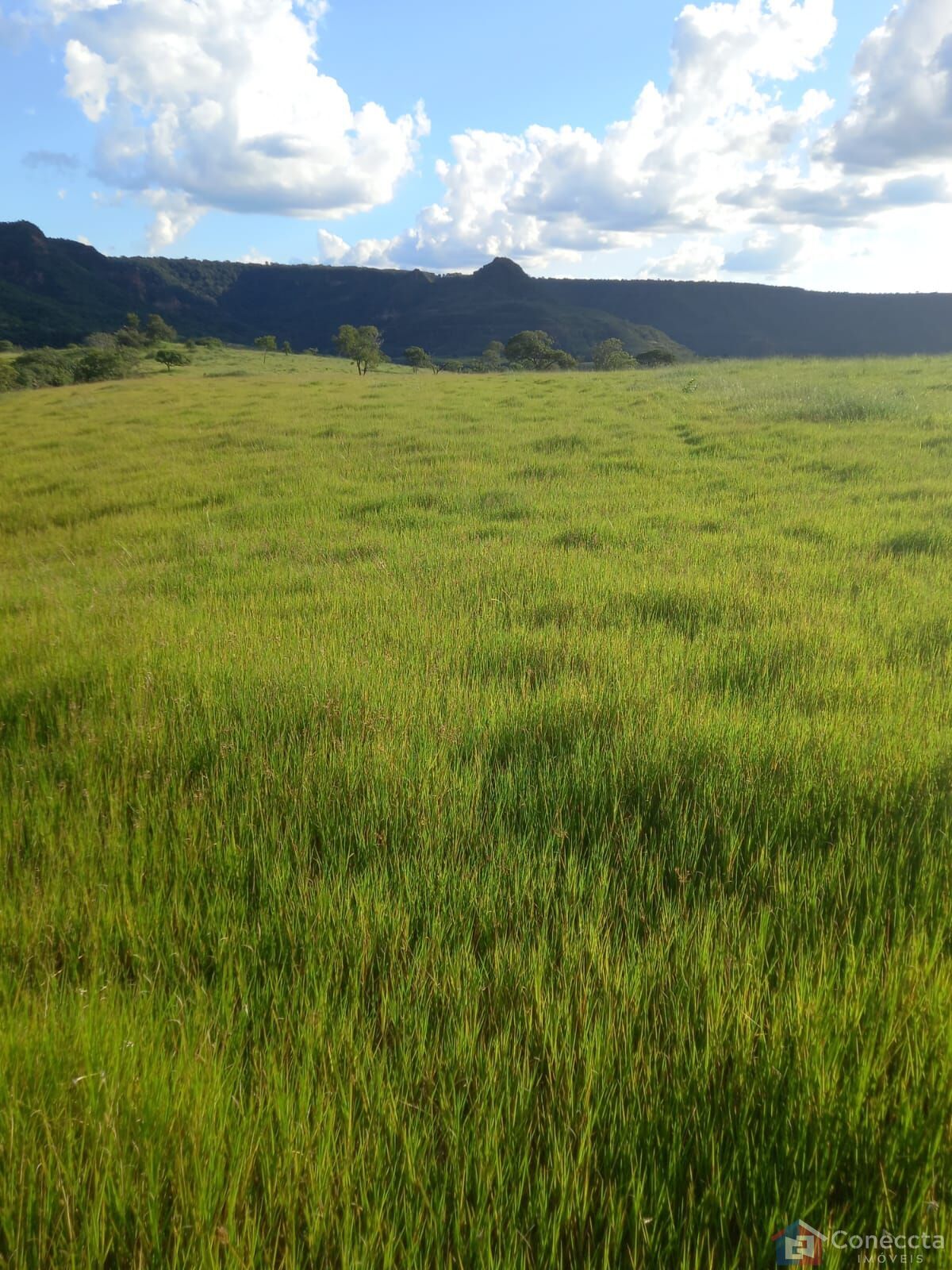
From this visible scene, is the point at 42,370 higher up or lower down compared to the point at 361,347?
lower down

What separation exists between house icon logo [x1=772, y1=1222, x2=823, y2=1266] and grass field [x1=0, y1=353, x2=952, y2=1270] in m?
0.02

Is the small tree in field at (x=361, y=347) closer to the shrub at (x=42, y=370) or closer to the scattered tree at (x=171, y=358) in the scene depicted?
the scattered tree at (x=171, y=358)

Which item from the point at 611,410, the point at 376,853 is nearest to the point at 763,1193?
the point at 376,853

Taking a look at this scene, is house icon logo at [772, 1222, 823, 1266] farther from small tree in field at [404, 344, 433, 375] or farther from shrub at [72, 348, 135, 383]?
small tree in field at [404, 344, 433, 375]

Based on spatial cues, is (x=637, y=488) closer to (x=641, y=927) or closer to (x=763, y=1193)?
(x=641, y=927)

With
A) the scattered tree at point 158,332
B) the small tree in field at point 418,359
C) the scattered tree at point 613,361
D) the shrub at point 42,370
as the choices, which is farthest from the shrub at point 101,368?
the small tree in field at point 418,359

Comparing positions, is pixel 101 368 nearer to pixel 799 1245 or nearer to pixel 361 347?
pixel 361 347

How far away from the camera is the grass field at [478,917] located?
1424 mm

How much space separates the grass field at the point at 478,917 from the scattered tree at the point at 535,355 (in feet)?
255

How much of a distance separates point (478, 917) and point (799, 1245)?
1.16 metres

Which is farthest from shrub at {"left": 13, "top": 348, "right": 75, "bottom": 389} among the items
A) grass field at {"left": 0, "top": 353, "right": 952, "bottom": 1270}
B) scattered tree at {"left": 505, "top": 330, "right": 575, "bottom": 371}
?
grass field at {"left": 0, "top": 353, "right": 952, "bottom": 1270}

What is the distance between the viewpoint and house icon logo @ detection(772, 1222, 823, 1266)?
130cm

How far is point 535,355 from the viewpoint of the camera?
8744 centimetres

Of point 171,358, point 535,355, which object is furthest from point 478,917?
point 535,355
